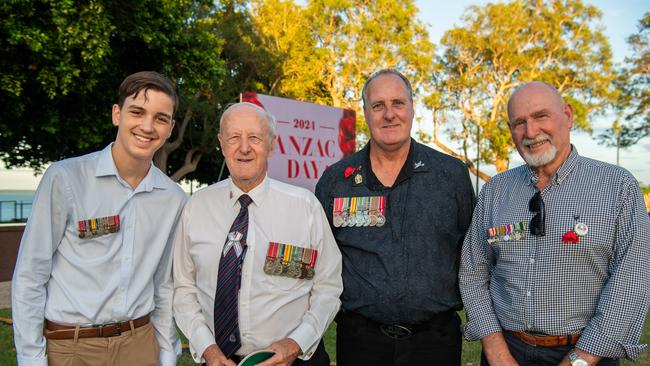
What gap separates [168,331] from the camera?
8.79 feet

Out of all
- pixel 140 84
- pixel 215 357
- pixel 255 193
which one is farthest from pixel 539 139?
pixel 140 84


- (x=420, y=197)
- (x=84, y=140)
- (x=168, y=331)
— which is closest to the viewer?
(x=168, y=331)

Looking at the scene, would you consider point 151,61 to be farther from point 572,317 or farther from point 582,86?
point 582,86

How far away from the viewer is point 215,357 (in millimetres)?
2398

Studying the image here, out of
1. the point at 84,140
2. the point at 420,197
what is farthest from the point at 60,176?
the point at 84,140

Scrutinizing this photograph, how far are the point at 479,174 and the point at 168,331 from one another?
3006cm

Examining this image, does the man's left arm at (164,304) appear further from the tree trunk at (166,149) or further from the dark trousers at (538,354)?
the tree trunk at (166,149)

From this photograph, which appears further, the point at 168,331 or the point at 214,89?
the point at 214,89

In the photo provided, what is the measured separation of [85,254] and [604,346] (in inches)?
90.3

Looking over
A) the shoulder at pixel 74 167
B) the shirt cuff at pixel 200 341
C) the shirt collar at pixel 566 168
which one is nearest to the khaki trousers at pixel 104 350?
the shirt cuff at pixel 200 341

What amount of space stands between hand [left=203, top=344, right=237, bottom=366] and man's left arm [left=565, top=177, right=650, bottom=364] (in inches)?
60.2

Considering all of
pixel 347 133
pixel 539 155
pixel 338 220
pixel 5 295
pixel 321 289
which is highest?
pixel 347 133

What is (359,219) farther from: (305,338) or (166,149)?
(166,149)

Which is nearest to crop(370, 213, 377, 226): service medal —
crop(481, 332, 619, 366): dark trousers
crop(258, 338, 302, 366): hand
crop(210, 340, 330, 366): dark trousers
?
crop(210, 340, 330, 366): dark trousers
